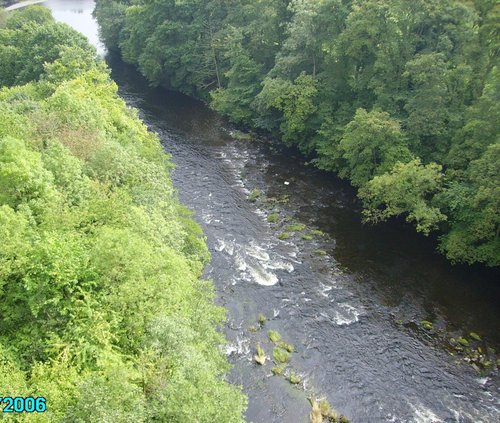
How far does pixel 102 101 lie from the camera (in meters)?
46.6

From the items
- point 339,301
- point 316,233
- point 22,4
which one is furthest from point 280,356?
point 22,4

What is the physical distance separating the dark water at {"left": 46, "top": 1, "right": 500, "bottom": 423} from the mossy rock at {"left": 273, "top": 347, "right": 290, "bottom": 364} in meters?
0.58

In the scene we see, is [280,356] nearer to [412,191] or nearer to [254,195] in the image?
[412,191]

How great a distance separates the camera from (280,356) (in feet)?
102

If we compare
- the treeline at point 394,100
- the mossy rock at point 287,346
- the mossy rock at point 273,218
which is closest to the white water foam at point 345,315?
the mossy rock at point 287,346

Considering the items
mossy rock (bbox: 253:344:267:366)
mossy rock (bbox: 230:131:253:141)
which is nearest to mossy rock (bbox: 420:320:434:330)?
mossy rock (bbox: 253:344:267:366)

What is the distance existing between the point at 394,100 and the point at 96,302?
4002 cm

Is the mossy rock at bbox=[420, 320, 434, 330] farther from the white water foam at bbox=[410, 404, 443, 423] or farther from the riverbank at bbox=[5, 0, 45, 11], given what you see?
the riverbank at bbox=[5, 0, 45, 11]

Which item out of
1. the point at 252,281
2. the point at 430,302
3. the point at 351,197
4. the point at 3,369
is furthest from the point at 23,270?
the point at 351,197

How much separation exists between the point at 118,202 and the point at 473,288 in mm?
29659

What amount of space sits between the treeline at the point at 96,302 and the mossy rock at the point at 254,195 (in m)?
17.7

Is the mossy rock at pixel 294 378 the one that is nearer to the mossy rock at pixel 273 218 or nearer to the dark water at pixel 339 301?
the dark water at pixel 339 301

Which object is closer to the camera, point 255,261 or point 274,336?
point 274,336

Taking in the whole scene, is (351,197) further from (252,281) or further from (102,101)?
(102,101)
